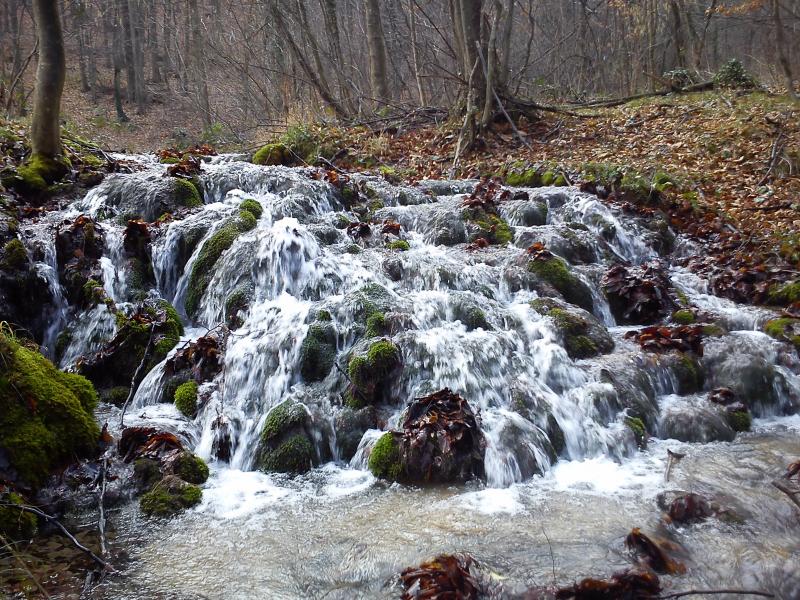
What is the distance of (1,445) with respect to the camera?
13.7ft

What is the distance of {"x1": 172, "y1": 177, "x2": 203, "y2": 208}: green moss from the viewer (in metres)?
9.05

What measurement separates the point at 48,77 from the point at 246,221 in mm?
3475

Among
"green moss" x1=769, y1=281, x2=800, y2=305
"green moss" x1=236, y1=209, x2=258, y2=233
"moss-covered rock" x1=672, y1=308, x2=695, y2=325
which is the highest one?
"green moss" x1=236, y1=209, x2=258, y2=233

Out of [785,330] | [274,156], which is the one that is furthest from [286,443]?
[274,156]

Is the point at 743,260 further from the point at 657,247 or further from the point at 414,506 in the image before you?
the point at 414,506

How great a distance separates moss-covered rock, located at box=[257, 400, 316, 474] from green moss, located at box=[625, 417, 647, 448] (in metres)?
2.81

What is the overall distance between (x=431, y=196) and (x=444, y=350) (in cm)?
512

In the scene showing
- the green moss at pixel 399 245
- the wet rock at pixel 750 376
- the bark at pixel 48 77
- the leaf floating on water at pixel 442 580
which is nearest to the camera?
the leaf floating on water at pixel 442 580

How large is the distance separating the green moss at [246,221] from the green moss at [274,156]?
417 cm

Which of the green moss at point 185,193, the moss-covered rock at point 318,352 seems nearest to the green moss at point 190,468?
the moss-covered rock at point 318,352

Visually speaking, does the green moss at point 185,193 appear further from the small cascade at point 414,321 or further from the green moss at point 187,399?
the green moss at point 187,399

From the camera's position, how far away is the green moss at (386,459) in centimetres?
467

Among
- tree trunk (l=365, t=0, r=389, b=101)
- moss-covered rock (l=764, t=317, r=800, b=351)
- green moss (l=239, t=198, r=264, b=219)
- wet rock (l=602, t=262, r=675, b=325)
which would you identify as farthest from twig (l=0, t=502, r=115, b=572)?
tree trunk (l=365, t=0, r=389, b=101)

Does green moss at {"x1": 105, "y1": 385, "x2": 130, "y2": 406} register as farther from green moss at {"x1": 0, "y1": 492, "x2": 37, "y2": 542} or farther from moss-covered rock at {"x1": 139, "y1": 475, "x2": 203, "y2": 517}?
green moss at {"x1": 0, "y1": 492, "x2": 37, "y2": 542}
